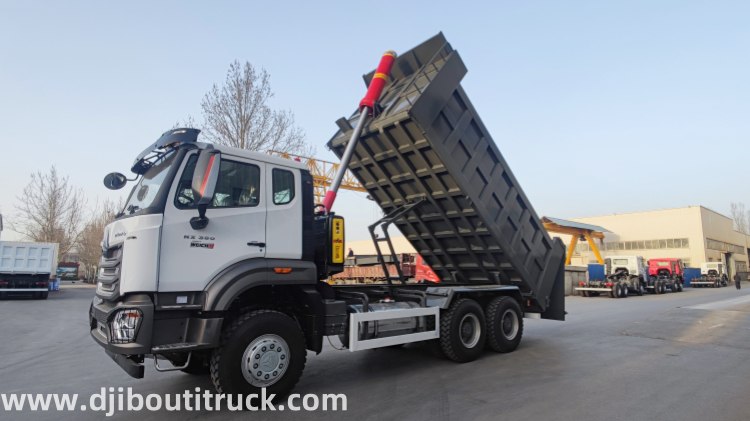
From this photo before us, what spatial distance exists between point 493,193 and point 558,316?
3110 mm

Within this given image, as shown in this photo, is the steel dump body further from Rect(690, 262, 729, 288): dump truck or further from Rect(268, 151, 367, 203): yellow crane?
Rect(690, 262, 729, 288): dump truck

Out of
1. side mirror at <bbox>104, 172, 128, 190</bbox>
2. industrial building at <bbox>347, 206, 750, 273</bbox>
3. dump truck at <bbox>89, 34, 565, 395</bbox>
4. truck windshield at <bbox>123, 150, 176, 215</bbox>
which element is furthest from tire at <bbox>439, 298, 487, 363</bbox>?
industrial building at <bbox>347, 206, 750, 273</bbox>

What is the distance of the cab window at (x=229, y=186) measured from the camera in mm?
4758

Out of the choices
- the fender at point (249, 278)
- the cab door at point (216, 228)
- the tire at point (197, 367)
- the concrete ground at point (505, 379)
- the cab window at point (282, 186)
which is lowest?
the concrete ground at point (505, 379)

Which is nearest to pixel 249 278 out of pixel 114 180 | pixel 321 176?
pixel 114 180

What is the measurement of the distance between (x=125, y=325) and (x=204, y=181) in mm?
1583

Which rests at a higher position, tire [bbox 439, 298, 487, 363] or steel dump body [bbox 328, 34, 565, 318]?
steel dump body [bbox 328, 34, 565, 318]

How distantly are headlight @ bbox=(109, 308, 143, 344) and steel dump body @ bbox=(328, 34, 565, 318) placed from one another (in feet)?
13.7

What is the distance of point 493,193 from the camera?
754 centimetres

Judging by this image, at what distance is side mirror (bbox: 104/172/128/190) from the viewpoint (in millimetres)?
5734

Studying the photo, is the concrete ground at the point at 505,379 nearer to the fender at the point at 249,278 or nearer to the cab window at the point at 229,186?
the fender at the point at 249,278

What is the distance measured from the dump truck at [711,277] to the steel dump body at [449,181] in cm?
4286

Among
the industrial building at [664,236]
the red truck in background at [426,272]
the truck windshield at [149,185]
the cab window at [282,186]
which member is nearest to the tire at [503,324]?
the red truck in background at [426,272]

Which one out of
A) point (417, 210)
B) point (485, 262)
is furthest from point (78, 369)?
point (485, 262)
